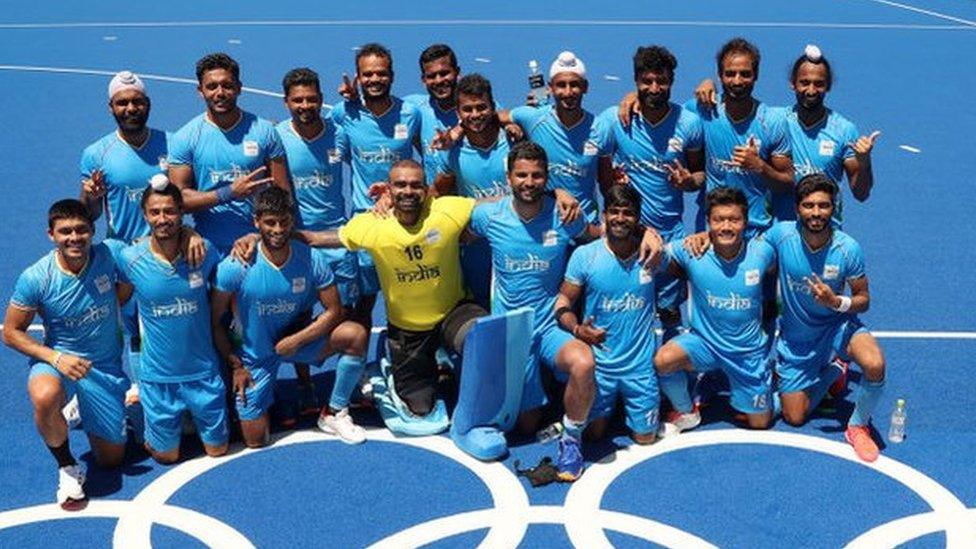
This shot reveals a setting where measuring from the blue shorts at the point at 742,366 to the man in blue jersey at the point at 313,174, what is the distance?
2.59 metres

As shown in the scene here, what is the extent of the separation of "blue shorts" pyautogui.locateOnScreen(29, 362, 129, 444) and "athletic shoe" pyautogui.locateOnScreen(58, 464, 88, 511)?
368 millimetres

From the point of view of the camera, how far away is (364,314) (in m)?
8.65

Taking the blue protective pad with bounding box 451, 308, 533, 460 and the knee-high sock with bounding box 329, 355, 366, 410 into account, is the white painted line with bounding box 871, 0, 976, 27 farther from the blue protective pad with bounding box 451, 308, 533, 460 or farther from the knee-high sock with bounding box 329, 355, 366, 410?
the knee-high sock with bounding box 329, 355, 366, 410

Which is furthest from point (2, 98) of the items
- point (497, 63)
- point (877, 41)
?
point (877, 41)

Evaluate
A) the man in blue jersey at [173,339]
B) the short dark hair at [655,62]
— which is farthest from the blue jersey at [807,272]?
the man in blue jersey at [173,339]

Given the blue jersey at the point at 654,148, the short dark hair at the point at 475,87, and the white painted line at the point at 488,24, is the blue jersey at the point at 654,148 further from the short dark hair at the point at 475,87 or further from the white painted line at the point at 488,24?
the white painted line at the point at 488,24

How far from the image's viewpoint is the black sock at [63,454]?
696 centimetres

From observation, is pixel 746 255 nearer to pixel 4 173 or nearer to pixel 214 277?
pixel 214 277

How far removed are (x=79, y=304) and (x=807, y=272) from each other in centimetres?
481

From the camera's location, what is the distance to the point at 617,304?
24.5 feet

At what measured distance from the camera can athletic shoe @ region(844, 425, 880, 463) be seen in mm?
7383

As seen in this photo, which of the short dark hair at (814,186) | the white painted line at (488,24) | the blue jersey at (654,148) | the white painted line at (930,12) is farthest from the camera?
the white painted line at (930,12)

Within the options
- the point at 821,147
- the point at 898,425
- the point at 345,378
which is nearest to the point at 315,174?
the point at 345,378

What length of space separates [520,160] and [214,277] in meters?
2.21
